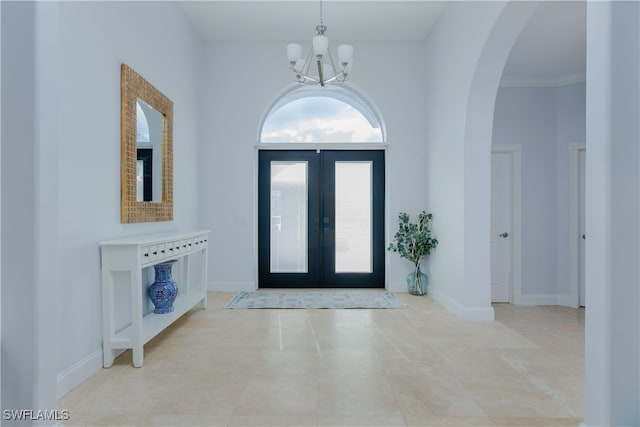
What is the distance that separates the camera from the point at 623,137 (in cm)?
149

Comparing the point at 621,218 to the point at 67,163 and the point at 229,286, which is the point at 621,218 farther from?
the point at 229,286

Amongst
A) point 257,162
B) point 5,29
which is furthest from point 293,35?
point 5,29

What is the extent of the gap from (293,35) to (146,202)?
3023mm

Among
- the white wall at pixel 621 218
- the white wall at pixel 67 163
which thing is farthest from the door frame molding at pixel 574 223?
the white wall at pixel 67 163

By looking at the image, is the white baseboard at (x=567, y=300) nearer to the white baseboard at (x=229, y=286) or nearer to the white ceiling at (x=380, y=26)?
the white ceiling at (x=380, y=26)

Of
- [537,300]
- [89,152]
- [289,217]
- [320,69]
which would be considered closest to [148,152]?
[89,152]

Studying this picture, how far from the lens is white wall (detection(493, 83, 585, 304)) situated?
470 cm

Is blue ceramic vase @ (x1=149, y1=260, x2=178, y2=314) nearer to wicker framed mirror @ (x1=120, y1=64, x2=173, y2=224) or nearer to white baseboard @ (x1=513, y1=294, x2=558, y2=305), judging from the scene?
wicker framed mirror @ (x1=120, y1=64, x2=173, y2=224)

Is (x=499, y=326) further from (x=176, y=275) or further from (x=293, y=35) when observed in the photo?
(x=293, y=35)

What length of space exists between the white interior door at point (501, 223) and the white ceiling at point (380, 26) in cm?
111

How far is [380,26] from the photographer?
15.3 ft

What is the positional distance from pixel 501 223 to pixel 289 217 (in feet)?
9.35

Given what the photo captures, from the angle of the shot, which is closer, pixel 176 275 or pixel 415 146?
pixel 176 275

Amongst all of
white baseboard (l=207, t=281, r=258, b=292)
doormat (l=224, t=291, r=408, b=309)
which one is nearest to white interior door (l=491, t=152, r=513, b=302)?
doormat (l=224, t=291, r=408, b=309)
